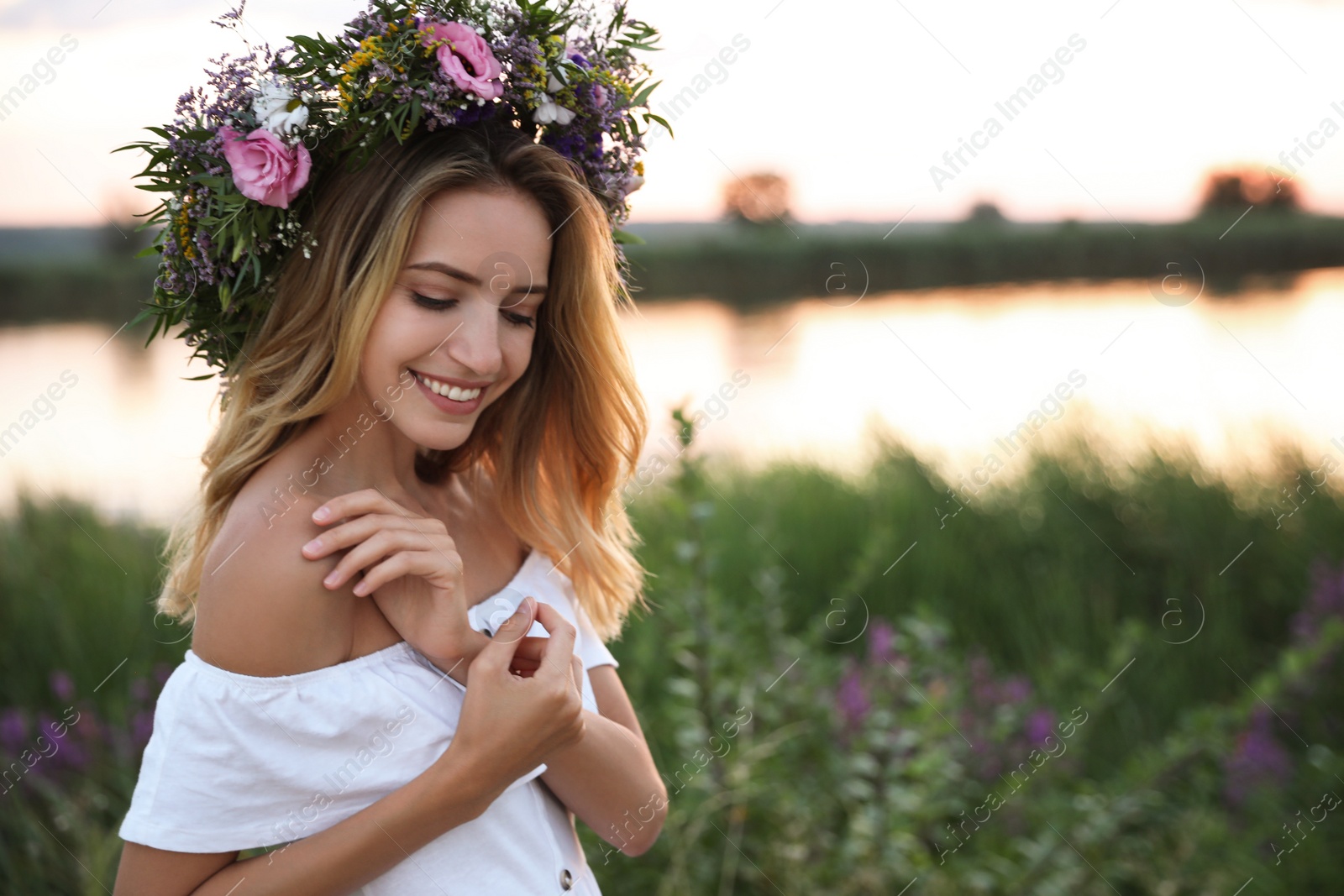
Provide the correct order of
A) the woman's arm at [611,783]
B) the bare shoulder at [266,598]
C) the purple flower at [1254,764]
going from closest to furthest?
the bare shoulder at [266,598], the woman's arm at [611,783], the purple flower at [1254,764]

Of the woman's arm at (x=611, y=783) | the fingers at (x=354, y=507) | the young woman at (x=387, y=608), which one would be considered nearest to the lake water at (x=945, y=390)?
the young woman at (x=387, y=608)

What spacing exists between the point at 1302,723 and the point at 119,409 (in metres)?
10.3

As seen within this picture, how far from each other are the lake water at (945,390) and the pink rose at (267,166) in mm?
495

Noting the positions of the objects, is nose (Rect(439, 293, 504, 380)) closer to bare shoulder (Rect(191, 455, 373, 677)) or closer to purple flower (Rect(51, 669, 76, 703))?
bare shoulder (Rect(191, 455, 373, 677))

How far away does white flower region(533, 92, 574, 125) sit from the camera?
1.73 meters

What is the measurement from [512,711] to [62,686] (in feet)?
8.51

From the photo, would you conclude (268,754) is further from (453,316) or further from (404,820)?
(453,316)

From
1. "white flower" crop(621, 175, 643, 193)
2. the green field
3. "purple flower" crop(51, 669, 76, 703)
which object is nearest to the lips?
"white flower" crop(621, 175, 643, 193)

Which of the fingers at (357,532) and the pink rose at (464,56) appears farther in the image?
the pink rose at (464,56)

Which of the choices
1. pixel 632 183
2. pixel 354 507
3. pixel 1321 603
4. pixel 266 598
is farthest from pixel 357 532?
pixel 1321 603

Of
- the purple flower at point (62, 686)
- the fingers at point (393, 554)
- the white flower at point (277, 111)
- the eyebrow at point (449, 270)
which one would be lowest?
the purple flower at point (62, 686)

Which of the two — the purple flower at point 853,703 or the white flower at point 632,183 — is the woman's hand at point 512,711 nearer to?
the white flower at point 632,183

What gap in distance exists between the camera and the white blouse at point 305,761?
4.54 ft

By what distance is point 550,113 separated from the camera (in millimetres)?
1738
